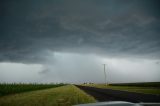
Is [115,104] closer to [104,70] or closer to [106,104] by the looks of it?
[106,104]

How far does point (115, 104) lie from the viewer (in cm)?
421

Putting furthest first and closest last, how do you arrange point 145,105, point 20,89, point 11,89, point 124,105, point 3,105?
point 20,89
point 11,89
point 3,105
point 145,105
point 124,105

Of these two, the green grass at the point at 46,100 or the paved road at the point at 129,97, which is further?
the paved road at the point at 129,97

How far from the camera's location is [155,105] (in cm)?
504

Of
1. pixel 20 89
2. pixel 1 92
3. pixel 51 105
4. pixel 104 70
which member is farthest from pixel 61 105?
pixel 104 70

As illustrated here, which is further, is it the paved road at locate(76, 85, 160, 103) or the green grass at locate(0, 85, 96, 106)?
the paved road at locate(76, 85, 160, 103)

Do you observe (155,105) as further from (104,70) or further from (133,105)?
(104,70)

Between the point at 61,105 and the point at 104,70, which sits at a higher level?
the point at 104,70

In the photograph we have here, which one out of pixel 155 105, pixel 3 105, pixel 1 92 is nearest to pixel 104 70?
pixel 1 92

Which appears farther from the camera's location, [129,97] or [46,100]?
[129,97]

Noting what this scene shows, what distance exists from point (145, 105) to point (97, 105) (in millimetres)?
1273

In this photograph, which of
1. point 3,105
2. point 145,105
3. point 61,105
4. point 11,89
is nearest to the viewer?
point 145,105

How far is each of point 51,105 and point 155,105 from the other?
1767 cm

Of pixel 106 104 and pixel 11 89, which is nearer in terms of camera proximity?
pixel 106 104
